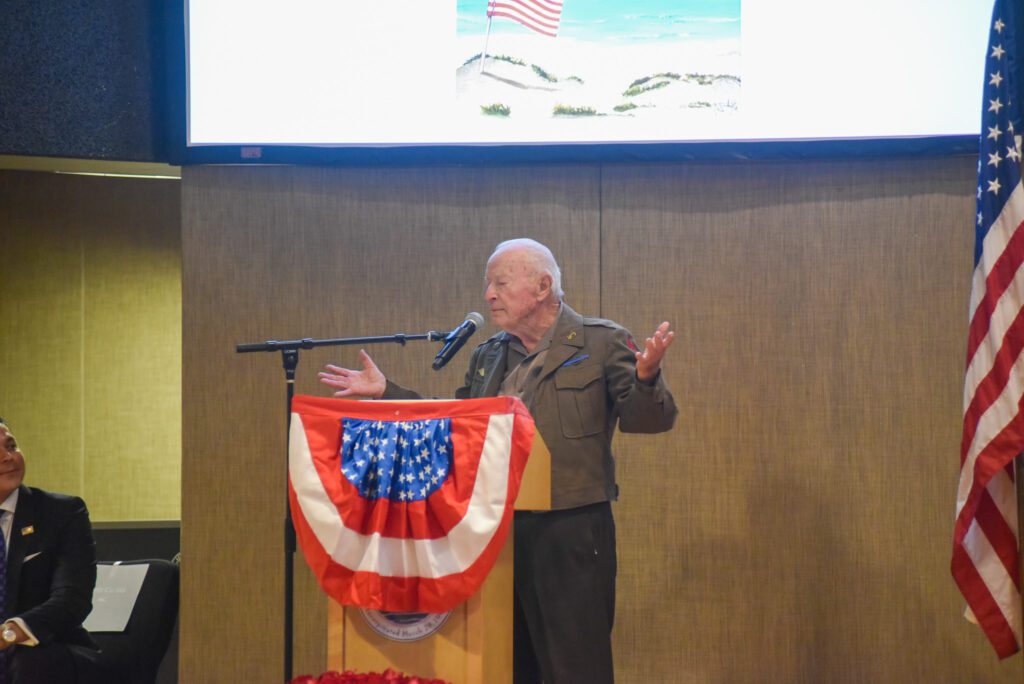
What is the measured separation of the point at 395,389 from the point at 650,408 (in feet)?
2.56

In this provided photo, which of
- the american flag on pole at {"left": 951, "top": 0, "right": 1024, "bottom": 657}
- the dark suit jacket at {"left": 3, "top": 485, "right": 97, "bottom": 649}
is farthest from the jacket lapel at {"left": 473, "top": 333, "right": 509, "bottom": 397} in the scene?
the dark suit jacket at {"left": 3, "top": 485, "right": 97, "bottom": 649}

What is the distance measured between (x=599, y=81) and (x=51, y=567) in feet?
8.44

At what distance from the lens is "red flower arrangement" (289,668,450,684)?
8.02 feet

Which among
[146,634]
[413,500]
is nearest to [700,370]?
[413,500]

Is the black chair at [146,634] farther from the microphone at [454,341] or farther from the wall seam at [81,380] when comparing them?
the microphone at [454,341]

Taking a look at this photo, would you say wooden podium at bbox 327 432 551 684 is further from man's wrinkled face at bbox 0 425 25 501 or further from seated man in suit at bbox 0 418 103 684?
man's wrinkled face at bbox 0 425 25 501

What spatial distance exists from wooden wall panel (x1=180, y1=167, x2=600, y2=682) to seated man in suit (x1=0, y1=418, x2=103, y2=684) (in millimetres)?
597

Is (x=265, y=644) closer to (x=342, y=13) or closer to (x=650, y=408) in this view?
(x=650, y=408)

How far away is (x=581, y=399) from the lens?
3072 millimetres

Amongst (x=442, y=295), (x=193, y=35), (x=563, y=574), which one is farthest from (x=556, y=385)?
(x=193, y=35)

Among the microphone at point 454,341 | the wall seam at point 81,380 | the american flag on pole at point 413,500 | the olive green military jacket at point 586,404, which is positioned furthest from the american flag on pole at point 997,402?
the wall seam at point 81,380

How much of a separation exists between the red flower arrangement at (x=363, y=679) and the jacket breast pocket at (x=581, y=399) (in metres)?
0.83

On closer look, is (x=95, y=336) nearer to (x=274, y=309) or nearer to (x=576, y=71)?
(x=274, y=309)

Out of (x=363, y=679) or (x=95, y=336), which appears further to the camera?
(x=95, y=336)
